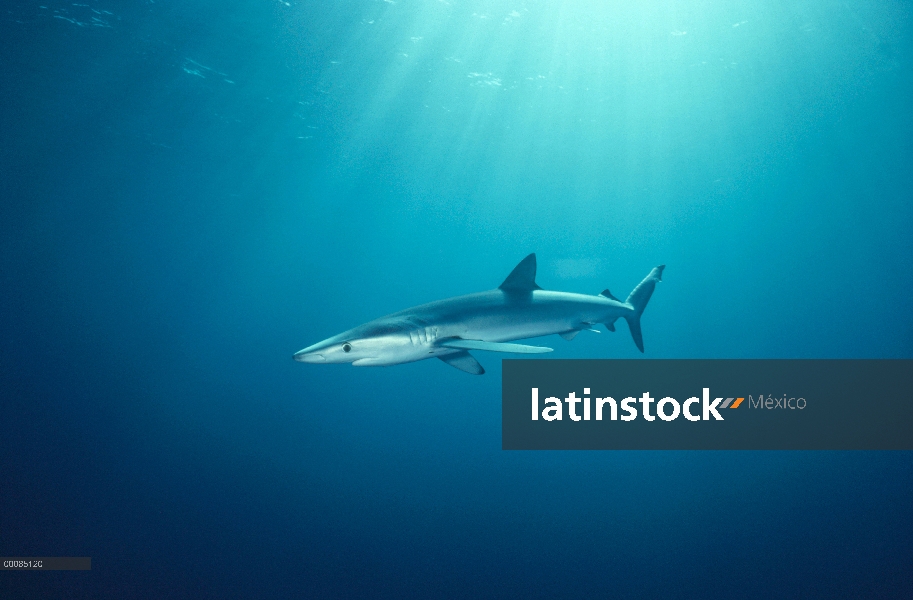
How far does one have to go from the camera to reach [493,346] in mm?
4375

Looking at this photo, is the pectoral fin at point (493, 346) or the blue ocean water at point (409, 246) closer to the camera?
the pectoral fin at point (493, 346)

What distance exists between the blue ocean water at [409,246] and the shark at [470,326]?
212 inches

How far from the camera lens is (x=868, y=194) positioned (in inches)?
1150

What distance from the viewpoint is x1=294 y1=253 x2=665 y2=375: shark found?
430 cm

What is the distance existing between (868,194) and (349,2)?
37966 mm

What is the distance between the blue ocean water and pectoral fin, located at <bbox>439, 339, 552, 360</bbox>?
18.7 ft

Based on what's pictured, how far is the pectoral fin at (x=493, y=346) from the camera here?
3957 mm

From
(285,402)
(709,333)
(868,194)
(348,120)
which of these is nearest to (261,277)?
(285,402)

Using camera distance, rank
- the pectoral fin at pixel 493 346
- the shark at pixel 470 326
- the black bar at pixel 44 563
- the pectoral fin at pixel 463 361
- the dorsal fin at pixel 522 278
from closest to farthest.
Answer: the pectoral fin at pixel 493 346
the shark at pixel 470 326
the pectoral fin at pixel 463 361
the dorsal fin at pixel 522 278
the black bar at pixel 44 563

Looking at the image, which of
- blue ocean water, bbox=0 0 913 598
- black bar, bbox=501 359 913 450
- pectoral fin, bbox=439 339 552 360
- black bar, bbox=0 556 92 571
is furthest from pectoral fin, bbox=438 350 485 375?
black bar, bbox=0 556 92 571

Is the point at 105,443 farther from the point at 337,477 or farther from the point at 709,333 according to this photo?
the point at 709,333

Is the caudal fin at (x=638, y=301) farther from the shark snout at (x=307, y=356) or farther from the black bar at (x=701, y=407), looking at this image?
the shark snout at (x=307, y=356)

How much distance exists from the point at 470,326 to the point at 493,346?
85 cm

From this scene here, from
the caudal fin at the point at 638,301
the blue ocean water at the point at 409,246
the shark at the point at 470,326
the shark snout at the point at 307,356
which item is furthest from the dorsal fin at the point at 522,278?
the blue ocean water at the point at 409,246
